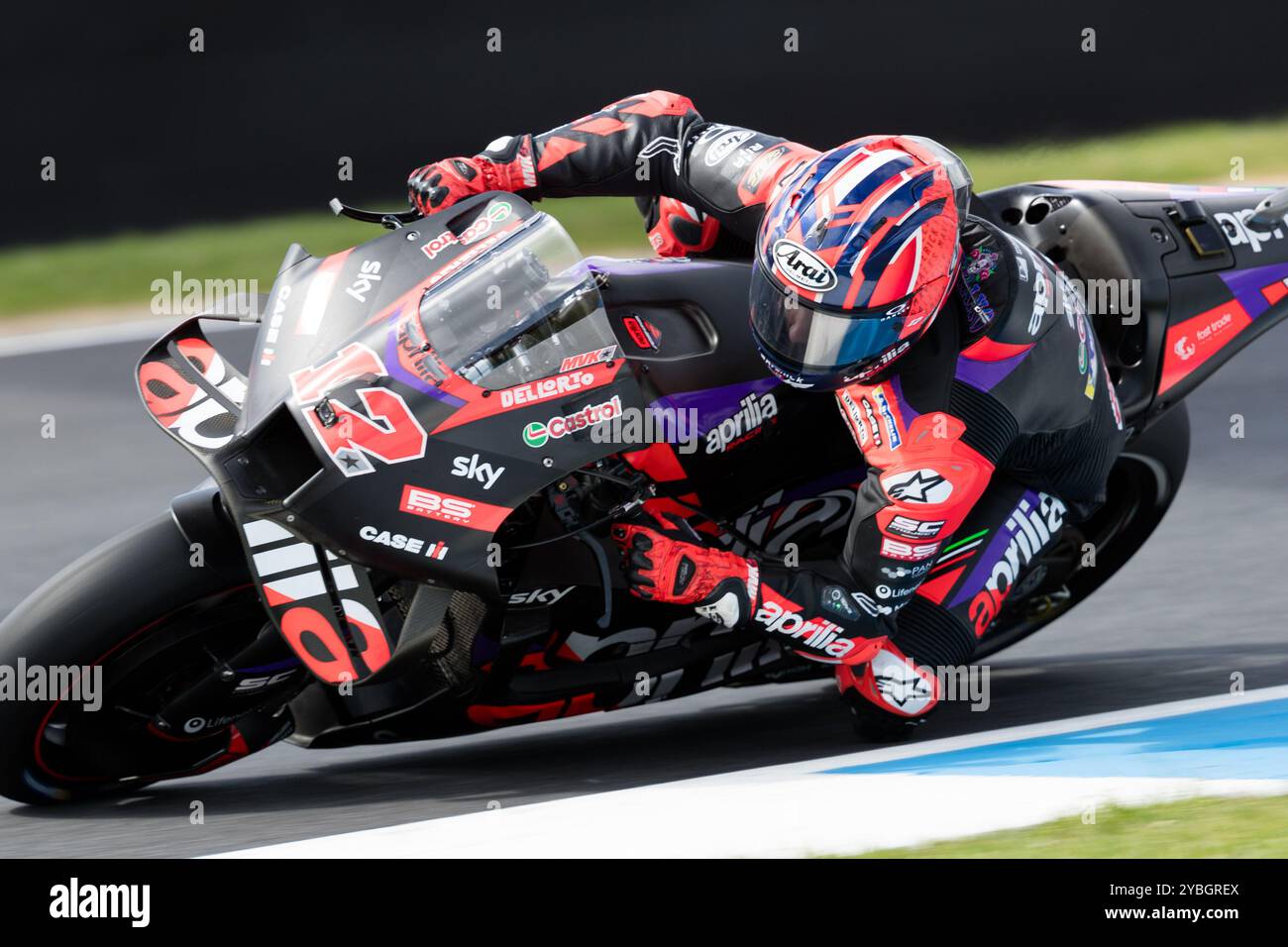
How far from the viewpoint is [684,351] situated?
13.4ft

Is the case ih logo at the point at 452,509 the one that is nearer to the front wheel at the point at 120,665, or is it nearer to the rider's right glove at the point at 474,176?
the front wheel at the point at 120,665

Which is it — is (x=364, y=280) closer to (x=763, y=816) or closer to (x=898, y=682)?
(x=763, y=816)

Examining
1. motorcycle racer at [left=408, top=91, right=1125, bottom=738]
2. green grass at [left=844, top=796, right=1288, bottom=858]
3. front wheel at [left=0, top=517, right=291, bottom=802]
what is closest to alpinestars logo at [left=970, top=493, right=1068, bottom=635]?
motorcycle racer at [left=408, top=91, right=1125, bottom=738]

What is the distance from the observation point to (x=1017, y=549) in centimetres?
455

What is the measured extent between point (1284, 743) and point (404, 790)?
2051 millimetres

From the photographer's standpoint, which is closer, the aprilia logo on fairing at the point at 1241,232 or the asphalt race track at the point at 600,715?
the asphalt race track at the point at 600,715

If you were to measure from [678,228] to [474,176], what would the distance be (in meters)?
0.77

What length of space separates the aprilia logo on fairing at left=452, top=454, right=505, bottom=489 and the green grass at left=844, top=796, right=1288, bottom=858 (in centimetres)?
101

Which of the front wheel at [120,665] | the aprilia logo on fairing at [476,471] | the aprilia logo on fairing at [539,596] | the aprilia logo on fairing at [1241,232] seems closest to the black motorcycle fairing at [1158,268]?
the aprilia logo on fairing at [1241,232]

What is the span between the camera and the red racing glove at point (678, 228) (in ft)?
15.7

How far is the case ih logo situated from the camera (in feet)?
11.4
